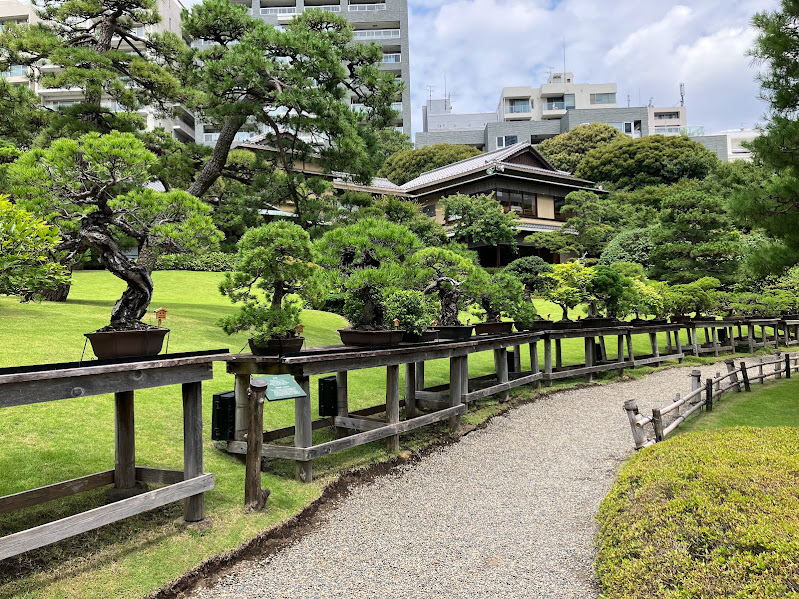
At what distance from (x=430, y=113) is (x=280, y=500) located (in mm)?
61044

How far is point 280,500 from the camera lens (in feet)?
16.2

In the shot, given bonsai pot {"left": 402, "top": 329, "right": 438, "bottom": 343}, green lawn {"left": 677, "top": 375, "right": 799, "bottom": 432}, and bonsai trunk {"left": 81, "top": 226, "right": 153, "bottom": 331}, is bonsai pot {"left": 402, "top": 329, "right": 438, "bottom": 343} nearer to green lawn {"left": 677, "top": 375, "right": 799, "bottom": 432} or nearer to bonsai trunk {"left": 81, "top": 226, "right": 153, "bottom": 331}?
bonsai trunk {"left": 81, "top": 226, "right": 153, "bottom": 331}

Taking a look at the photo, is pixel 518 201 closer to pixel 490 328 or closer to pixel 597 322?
pixel 597 322

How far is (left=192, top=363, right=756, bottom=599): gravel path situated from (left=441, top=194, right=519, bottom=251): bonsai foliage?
18.5 metres

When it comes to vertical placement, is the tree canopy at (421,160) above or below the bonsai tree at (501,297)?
above

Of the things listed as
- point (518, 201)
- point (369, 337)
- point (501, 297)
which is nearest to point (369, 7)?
point (518, 201)

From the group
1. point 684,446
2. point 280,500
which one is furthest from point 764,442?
point 280,500

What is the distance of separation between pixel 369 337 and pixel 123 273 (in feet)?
9.77

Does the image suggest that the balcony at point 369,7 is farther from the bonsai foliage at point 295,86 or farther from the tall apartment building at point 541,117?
the bonsai foliage at point 295,86

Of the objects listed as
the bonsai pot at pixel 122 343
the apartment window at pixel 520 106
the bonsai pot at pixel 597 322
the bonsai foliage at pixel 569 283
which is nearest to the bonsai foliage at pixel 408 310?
the bonsai pot at pixel 122 343

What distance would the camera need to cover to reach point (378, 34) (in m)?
49.5

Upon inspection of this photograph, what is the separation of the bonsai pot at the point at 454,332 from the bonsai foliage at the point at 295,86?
4584 millimetres

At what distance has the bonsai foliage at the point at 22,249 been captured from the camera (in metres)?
3.28

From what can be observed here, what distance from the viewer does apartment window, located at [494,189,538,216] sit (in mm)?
30422
